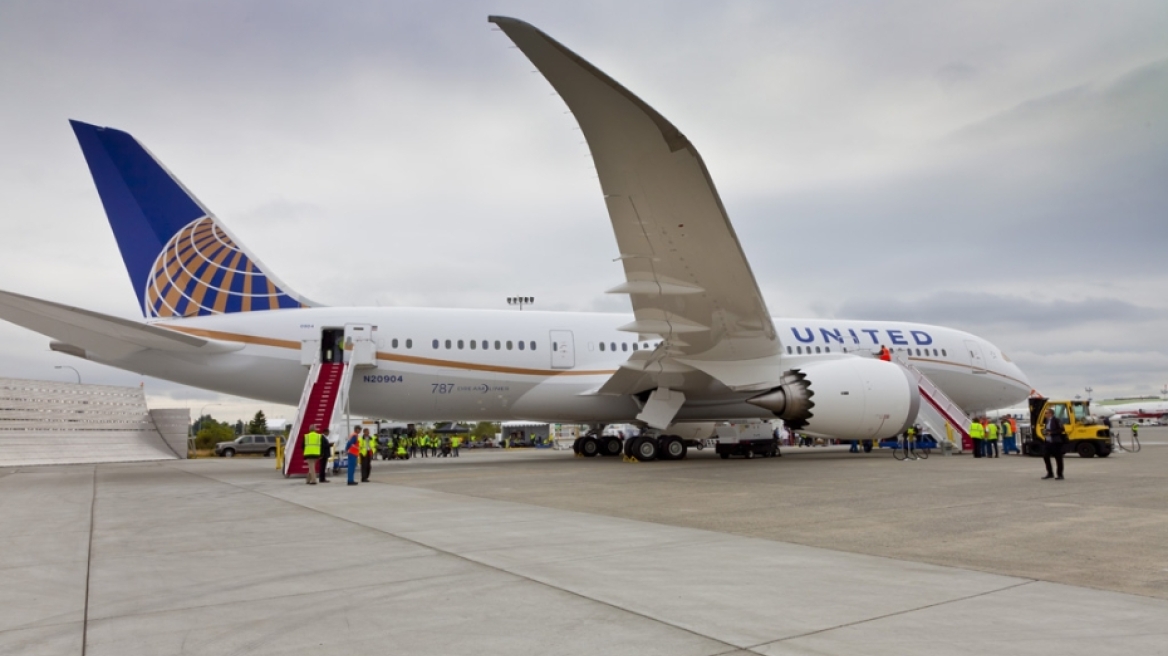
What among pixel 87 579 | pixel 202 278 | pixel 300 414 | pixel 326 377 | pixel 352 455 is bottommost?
pixel 87 579

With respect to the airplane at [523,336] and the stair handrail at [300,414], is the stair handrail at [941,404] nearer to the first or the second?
the airplane at [523,336]

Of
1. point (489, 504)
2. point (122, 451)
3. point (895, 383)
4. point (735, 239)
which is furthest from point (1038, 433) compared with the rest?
point (122, 451)

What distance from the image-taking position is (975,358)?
73.6 feet

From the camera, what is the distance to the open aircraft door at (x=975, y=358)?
2236cm

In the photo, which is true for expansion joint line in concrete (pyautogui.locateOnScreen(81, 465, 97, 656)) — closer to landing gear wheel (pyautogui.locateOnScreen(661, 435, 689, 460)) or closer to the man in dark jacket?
the man in dark jacket

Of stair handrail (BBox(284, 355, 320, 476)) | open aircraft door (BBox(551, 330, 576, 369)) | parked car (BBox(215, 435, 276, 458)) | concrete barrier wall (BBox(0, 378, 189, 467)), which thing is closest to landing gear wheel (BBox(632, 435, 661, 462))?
open aircraft door (BBox(551, 330, 576, 369))

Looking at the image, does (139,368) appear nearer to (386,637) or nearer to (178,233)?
Answer: (178,233)

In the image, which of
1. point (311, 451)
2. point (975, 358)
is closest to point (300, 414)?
point (311, 451)

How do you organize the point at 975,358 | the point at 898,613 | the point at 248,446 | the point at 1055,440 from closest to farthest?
the point at 898,613 < the point at 1055,440 < the point at 975,358 < the point at 248,446

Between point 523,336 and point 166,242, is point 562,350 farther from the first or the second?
point 166,242

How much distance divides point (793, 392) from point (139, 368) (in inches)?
513

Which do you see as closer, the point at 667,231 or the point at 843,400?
the point at 667,231

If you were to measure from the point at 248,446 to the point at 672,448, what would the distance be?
26.1m

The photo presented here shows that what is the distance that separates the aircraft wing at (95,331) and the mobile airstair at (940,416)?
16.3 metres
